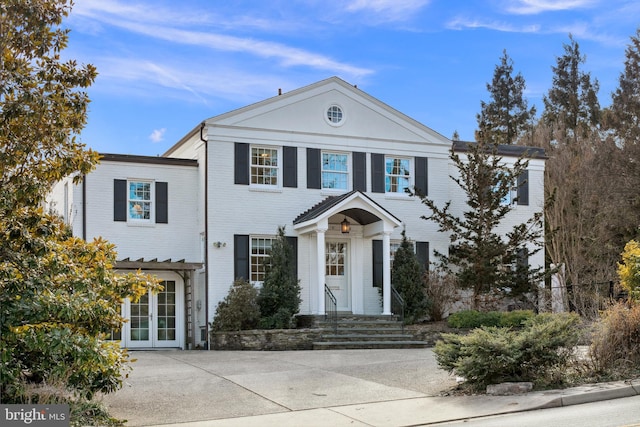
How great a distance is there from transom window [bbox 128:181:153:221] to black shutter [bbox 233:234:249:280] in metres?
2.77

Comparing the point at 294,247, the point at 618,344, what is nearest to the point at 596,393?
the point at 618,344

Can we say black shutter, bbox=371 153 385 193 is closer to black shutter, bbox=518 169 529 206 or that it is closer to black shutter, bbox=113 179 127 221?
black shutter, bbox=518 169 529 206

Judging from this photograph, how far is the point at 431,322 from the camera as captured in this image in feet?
76.6

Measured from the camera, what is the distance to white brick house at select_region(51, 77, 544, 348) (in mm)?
22141

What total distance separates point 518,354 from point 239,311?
429 inches

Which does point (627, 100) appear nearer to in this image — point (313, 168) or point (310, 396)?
point (313, 168)

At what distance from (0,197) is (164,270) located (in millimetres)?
13384

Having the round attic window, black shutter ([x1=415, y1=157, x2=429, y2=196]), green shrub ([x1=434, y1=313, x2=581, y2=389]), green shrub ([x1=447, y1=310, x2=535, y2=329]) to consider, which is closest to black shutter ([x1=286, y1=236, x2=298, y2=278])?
the round attic window

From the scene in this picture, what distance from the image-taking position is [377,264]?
24.0 metres

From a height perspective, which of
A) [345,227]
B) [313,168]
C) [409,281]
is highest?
[313,168]

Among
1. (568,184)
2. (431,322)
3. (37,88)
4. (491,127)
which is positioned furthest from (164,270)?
(568,184)

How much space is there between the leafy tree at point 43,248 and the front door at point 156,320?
472 inches

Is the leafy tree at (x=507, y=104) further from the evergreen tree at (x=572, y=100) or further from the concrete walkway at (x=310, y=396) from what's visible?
the concrete walkway at (x=310, y=396)

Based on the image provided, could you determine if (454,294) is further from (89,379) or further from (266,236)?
(89,379)
